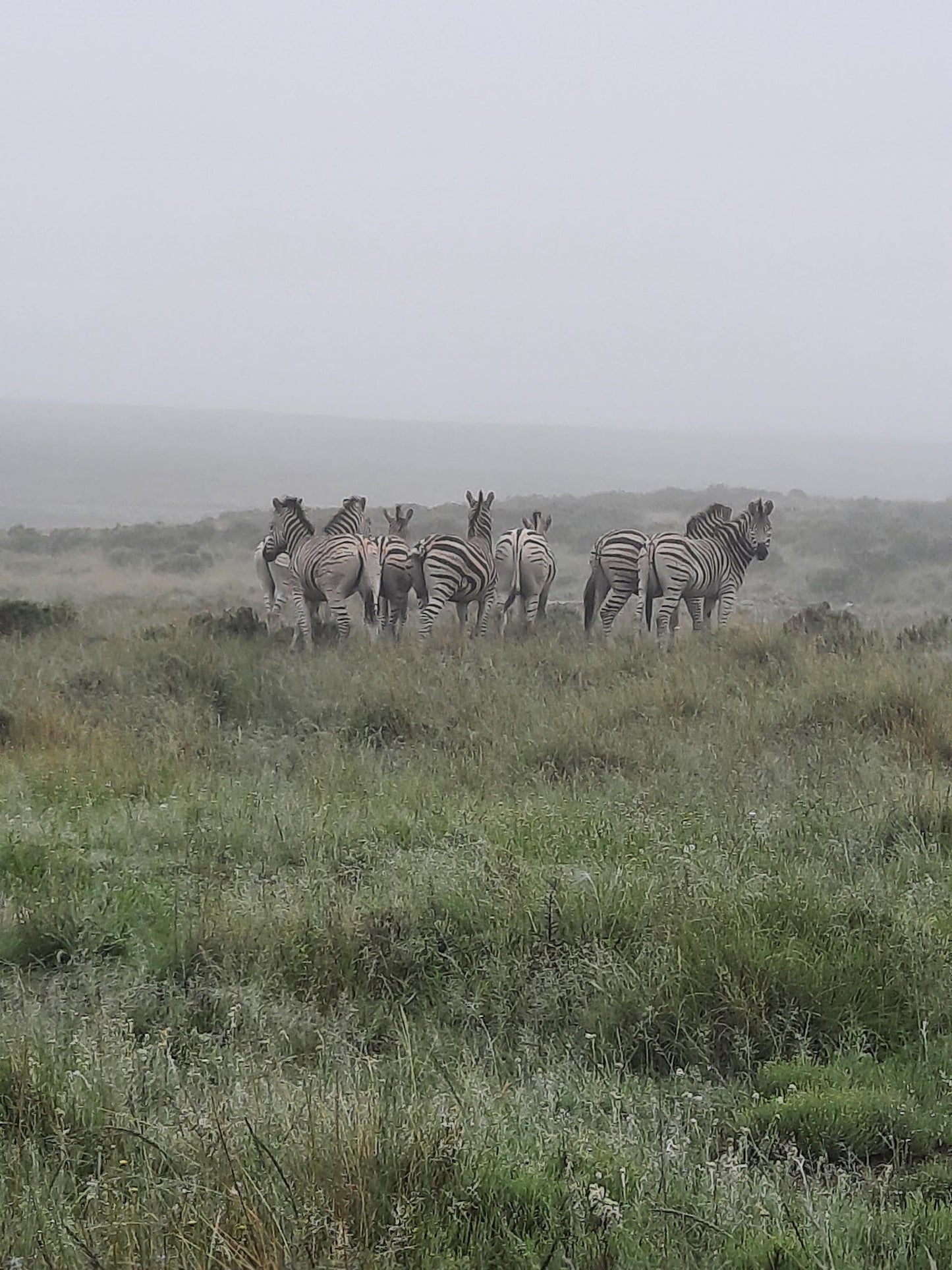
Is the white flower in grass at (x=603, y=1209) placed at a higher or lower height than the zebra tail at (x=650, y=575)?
lower

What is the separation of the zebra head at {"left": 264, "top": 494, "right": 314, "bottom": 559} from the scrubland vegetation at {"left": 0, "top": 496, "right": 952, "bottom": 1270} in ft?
23.1

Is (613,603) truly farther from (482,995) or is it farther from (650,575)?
(482,995)

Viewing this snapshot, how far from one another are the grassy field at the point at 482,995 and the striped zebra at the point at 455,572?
6.02 metres

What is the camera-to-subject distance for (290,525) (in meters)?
15.3

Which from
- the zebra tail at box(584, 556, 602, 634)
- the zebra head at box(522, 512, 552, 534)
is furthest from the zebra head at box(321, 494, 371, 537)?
the zebra tail at box(584, 556, 602, 634)

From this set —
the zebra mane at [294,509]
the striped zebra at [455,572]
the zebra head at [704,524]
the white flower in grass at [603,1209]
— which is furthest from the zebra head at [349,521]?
the white flower in grass at [603,1209]

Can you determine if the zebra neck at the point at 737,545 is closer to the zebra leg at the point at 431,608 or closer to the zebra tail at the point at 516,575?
the zebra tail at the point at 516,575

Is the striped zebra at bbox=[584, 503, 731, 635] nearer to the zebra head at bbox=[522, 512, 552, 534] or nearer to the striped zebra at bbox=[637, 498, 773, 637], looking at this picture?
the striped zebra at bbox=[637, 498, 773, 637]

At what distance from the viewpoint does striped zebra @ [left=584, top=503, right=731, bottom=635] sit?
48.7ft

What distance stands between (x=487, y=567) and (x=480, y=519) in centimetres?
94

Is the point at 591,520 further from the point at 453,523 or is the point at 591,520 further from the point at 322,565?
the point at 322,565

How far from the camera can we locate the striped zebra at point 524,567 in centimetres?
1552

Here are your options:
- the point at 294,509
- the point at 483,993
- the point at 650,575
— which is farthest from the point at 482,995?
the point at 294,509

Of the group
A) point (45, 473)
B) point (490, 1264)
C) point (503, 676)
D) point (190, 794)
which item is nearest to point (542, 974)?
point (490, 1264)
